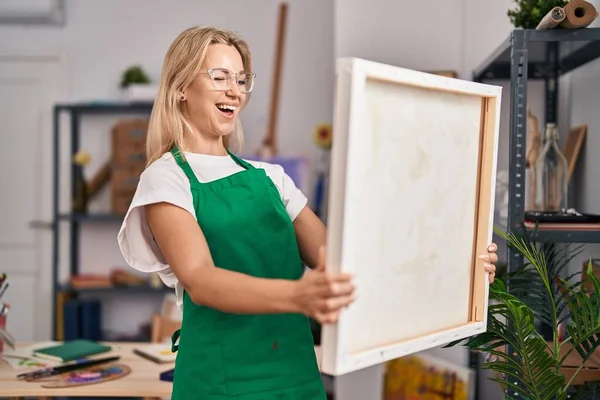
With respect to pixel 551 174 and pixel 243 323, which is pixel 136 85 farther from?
pixel 243 323

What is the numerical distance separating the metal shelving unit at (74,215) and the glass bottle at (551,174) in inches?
117

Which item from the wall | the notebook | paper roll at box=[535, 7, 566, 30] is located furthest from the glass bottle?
the wall

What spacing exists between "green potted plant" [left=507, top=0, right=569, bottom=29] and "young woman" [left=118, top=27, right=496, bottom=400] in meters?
0.95

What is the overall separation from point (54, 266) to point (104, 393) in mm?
3049

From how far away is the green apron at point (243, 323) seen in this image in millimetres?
1600

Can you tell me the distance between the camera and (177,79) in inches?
64.9

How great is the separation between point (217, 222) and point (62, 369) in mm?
1210

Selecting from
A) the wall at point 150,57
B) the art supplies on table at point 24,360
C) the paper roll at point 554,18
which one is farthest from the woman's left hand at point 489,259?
the wall at point 150,57

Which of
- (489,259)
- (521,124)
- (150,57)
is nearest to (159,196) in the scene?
(489,259)

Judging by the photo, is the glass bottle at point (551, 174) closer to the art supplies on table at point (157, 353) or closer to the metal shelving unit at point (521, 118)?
the metal shelving unit at point (521, 118)

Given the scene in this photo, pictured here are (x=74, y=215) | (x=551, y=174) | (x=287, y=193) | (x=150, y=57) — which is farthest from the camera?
(x=150, y=57)

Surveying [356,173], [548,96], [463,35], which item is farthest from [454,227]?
[463,35]

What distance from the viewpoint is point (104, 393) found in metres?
2.29

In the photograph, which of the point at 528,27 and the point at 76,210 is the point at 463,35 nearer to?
the point at 528,27
